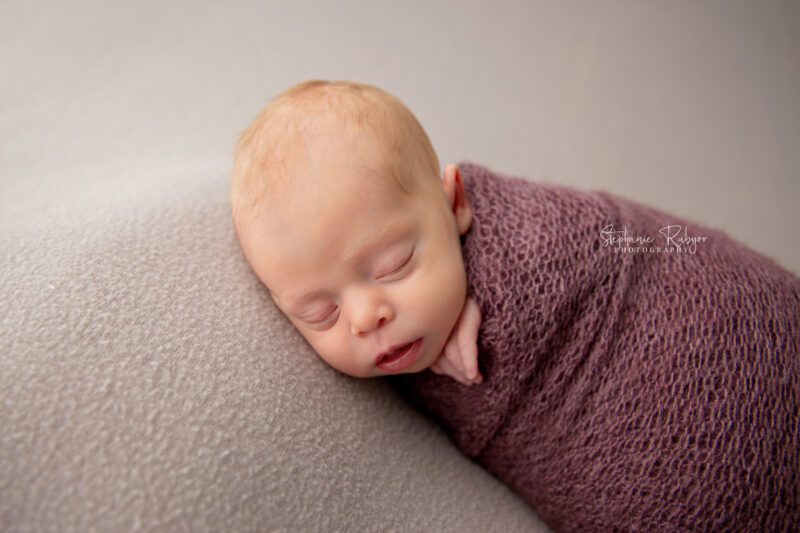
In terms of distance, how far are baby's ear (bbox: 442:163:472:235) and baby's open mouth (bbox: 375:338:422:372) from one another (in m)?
0.21

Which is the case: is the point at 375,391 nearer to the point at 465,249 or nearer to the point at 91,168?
the point at 465,249

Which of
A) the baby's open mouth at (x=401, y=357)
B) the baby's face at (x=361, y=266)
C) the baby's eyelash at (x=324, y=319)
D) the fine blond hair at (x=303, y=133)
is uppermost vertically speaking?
the fine blond hair at (x=303, y=133)

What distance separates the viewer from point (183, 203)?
0.93 m

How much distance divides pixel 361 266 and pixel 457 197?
24cm

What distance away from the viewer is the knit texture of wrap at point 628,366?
759mm

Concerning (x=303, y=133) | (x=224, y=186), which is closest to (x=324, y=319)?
(x=303, y=133)

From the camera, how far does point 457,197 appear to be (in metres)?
0.90

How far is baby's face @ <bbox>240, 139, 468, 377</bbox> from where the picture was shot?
0.73 meters

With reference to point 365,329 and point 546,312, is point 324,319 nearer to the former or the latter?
point 365,329
